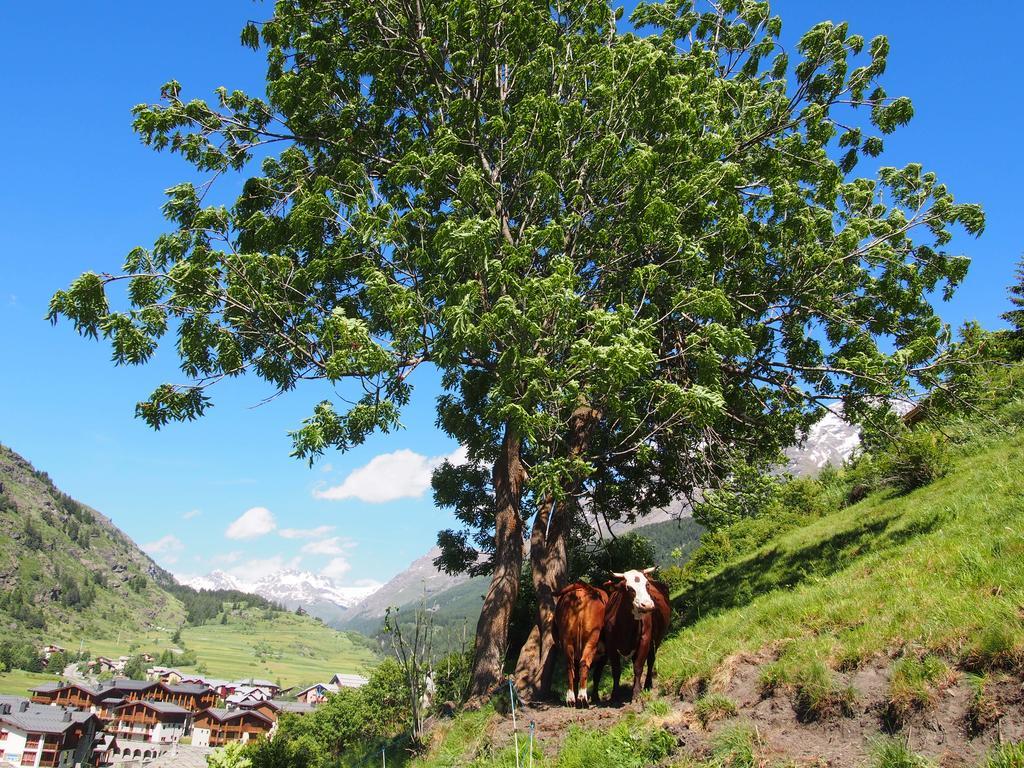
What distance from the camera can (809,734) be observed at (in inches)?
330

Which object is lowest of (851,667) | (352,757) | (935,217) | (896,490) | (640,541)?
(352,757)

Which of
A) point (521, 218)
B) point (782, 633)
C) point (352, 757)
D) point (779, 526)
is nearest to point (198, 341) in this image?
point (521, 218)

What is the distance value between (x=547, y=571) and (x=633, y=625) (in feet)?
14.8

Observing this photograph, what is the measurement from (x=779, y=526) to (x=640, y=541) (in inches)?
286

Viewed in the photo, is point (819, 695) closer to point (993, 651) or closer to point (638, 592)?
point (993, 651)

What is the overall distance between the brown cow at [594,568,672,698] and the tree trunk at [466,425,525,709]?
10.5ft

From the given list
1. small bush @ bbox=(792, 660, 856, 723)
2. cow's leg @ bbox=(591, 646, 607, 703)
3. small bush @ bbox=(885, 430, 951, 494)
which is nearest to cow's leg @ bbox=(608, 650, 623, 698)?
cow's leg @ bbox=(591, 646, 607, 703)

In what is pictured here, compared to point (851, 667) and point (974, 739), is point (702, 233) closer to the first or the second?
point (851, 667)

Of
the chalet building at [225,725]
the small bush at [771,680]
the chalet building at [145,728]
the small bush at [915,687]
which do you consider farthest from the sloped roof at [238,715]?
the small bush at [915,687]

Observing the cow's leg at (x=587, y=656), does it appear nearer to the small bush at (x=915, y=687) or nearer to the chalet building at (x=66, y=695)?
the small bush at (x=915, y=687)

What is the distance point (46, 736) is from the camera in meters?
112

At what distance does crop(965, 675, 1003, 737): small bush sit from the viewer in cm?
705

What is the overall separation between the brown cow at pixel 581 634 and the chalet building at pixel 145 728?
161 m

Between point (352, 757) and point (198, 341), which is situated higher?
point (198, 341)
